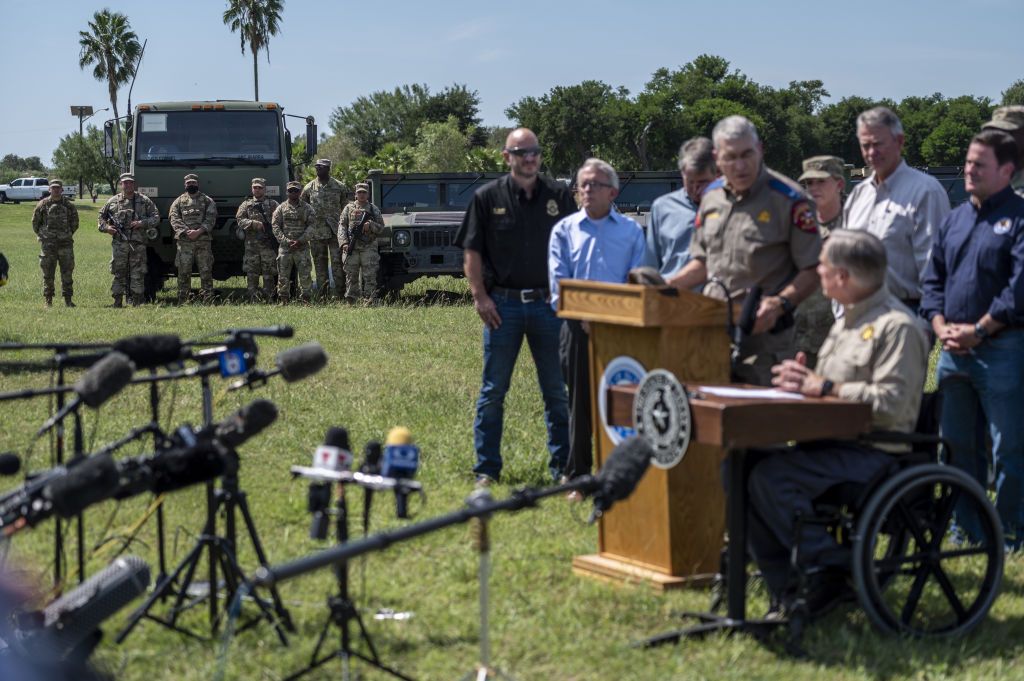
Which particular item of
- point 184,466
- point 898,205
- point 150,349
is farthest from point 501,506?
point 898,205

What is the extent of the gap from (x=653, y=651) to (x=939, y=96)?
119950 mm

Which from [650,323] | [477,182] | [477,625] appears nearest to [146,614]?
[477,625]

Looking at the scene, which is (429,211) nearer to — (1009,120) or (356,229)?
(356,229)

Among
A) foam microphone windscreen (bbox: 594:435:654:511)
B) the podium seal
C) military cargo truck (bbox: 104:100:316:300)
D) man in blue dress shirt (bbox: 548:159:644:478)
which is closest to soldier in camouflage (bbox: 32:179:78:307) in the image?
military cargo truck (bbox: 104:100:316:300)

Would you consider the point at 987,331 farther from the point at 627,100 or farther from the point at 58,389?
the point at 627,100

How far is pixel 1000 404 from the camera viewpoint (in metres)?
5.59

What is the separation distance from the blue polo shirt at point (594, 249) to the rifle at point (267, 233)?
483 inches

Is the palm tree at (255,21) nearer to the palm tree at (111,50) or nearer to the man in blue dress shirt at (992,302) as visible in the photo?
the palm tree at (111,50)

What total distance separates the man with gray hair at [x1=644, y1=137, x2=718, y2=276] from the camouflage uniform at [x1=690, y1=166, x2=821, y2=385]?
0.79 meters

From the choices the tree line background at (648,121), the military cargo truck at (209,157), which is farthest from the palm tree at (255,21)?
the military cargo truck at (209,157)

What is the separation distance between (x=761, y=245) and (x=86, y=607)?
10.0 ft

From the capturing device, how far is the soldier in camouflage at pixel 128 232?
1792 centimetres

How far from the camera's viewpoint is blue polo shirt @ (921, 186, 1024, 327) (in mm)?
5430

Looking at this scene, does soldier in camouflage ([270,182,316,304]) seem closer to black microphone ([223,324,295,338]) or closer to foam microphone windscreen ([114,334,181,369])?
black microphone ([223,324,295,338])
